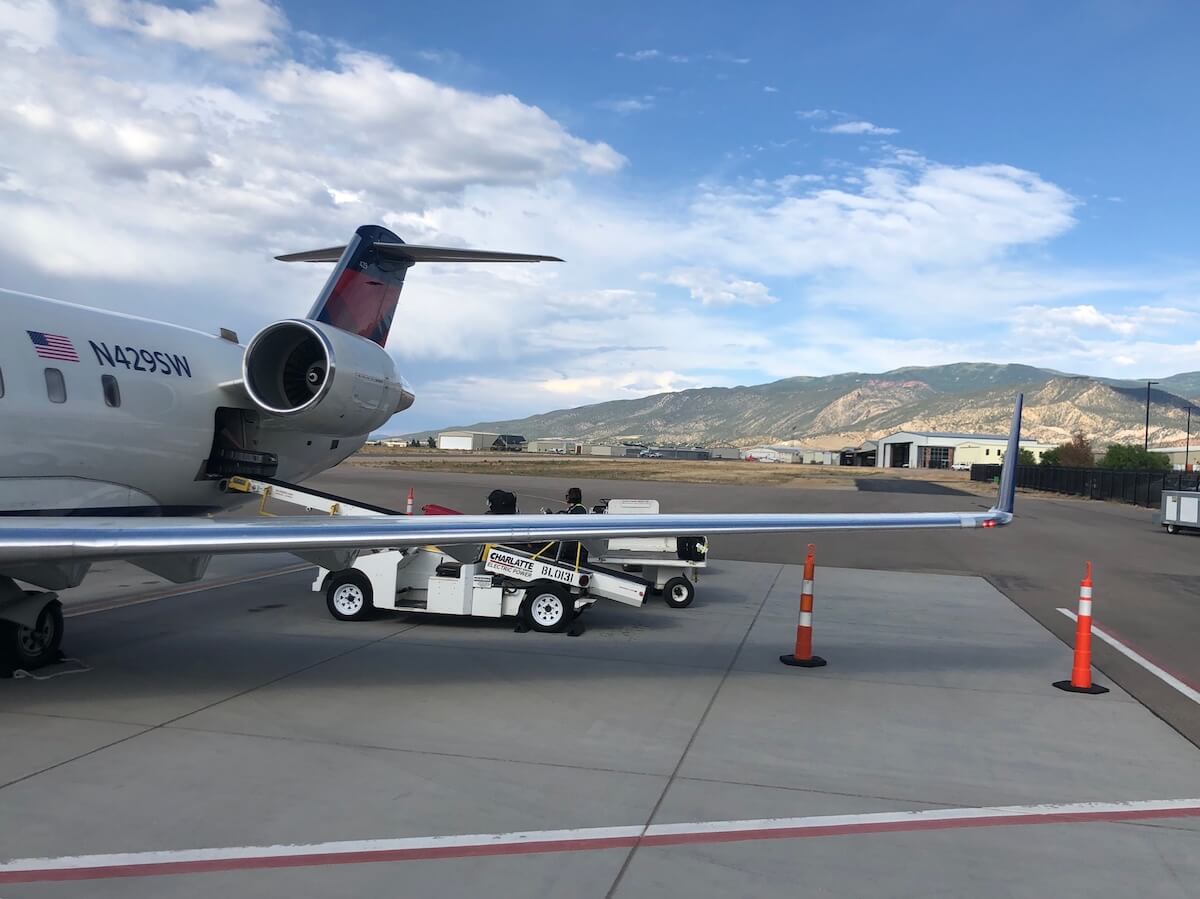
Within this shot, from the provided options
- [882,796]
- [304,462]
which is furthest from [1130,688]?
[304,462]

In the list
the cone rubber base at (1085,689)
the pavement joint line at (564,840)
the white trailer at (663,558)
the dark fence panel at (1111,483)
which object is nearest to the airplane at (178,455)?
the cone rubber base at (1085,689)

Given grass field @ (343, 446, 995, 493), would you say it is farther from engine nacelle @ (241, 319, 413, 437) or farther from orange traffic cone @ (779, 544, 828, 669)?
orange traffic cone @ (779, 544, 828, 669)

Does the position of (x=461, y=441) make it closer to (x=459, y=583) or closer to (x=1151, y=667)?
(x=459, y=583)

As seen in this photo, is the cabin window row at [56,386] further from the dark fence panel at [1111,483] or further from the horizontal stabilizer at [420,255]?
the dark fence panel at [1111,483]

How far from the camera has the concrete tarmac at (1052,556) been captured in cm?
1176

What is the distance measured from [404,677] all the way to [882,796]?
4.95 metres

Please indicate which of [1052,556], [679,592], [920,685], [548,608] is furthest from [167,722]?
[1052,556]

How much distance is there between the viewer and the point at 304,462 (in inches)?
528

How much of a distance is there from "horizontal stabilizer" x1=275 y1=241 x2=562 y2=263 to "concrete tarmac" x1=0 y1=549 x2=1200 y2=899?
217 inches

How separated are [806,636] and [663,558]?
4.36m

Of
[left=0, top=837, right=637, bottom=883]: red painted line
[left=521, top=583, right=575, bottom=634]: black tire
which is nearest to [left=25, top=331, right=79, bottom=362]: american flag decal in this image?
[left=0, top=837, right=637, bottom=883]: red painted line

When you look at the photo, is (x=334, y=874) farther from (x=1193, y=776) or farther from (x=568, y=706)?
(x=1193, y=776)

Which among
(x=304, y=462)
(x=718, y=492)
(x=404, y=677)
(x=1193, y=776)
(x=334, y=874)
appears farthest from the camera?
(x=718, y=492)

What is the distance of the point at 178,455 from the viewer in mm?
10703
